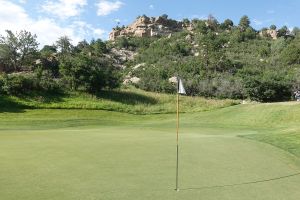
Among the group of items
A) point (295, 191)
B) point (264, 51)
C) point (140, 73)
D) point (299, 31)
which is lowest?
point (295, 191)

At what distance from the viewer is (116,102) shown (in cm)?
4878

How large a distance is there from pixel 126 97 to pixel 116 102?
10.7 ft

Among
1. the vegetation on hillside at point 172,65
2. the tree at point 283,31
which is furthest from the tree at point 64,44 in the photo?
the tree at point 283,31

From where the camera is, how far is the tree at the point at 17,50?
83.8 metres

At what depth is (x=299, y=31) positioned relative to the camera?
143250mm

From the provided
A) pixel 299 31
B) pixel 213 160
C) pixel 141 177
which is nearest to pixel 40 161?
pixel 141 177

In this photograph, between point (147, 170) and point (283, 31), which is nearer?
point (147, 170)

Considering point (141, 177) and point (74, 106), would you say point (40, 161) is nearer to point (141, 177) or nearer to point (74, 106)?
point (141, 177)

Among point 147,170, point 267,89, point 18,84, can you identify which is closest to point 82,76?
point 18,84

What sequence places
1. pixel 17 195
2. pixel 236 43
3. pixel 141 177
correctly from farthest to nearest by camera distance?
pixel 236 43
pixel 141 177
pixel 17 195

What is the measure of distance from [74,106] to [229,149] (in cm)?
3113

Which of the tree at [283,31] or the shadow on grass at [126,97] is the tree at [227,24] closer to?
the tree at [283,31]

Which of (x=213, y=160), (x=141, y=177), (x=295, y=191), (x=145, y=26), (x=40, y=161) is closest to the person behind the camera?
(x=295, y=191)

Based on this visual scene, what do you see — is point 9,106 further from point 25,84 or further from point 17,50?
point 17,50
